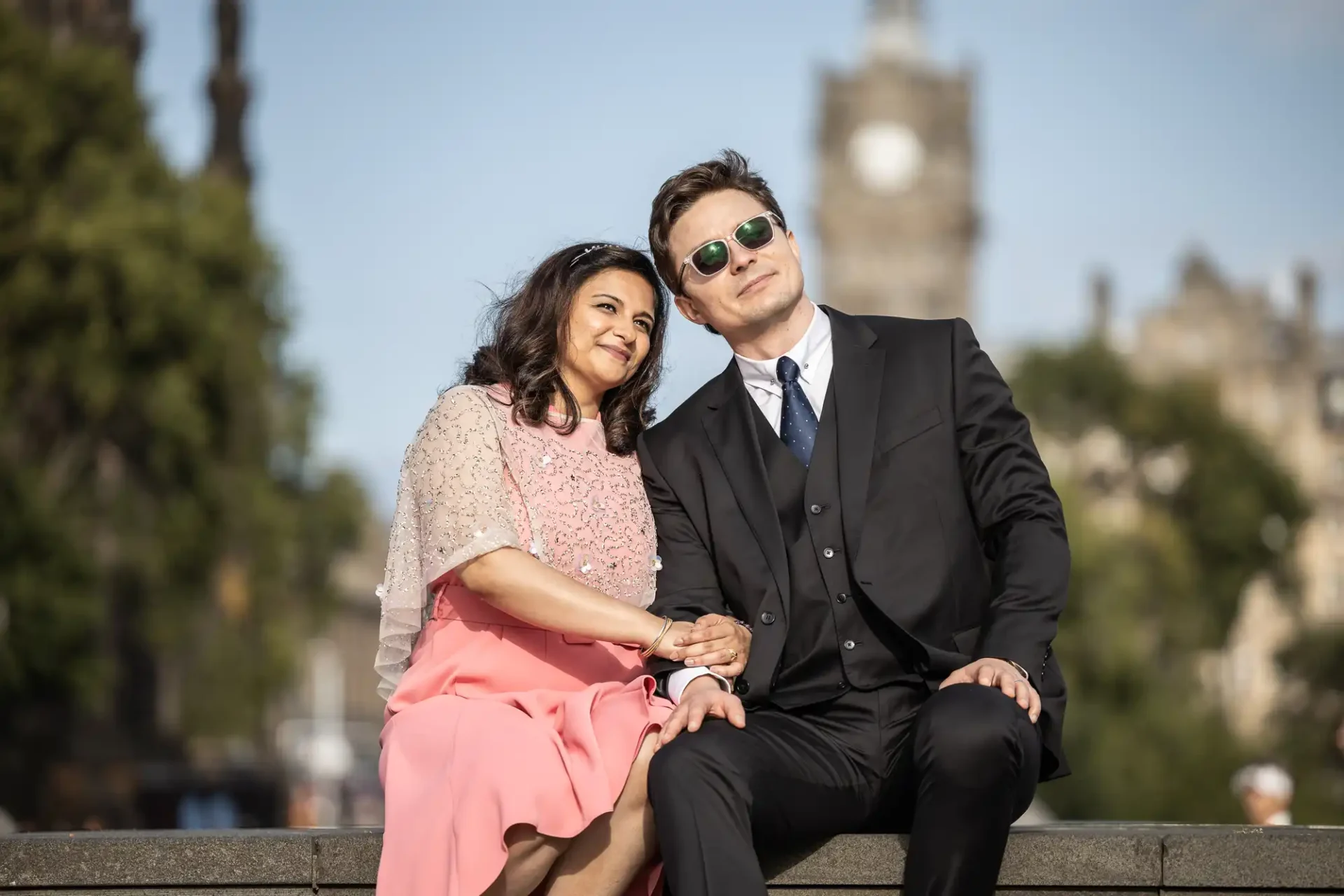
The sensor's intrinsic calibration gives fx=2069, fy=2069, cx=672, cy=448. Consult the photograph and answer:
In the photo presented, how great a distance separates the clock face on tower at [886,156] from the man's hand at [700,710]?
115 meters

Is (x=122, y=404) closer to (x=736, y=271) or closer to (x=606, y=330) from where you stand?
(x=606, y=330)

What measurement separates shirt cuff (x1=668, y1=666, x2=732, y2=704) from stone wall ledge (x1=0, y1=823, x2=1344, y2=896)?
1.56ft

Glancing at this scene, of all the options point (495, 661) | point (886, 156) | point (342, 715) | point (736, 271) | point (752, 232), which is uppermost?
point (886, 156)

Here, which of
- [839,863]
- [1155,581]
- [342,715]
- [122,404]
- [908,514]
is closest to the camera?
[839,863]

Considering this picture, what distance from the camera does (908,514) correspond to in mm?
5574

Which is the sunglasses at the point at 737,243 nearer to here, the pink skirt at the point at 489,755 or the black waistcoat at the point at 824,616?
the black waistcoat at the point at 824,616

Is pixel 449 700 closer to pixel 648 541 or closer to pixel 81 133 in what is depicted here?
pixel 648 541

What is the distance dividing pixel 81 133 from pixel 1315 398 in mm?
62967

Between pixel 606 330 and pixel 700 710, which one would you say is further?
pixel 606 330

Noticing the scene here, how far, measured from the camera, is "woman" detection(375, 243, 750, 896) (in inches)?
200

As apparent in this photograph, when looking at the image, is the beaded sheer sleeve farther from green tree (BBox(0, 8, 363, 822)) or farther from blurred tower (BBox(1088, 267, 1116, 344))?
blurred tower (BBox(1088, 267, 1116, 344))

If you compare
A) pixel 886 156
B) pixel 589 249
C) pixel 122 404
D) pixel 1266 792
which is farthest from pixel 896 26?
pixel 589 249

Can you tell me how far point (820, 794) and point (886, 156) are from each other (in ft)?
389

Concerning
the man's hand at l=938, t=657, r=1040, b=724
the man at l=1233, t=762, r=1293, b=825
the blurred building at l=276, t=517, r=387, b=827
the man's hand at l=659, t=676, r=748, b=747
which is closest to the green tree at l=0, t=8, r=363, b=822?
the blurred building at l=276, t=517, r=387, b=827
